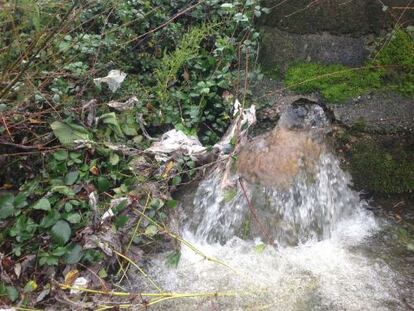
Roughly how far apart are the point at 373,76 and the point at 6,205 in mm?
2623

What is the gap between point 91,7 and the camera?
3.57 meters

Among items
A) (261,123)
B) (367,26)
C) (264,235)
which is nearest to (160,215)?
(264,235)

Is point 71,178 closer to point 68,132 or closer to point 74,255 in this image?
point 68,132

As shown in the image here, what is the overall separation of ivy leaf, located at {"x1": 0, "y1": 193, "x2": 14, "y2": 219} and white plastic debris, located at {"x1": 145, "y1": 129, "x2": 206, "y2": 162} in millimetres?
896

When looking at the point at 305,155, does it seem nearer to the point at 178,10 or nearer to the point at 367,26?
the point at 367,26

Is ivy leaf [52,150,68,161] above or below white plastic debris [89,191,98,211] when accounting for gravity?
above

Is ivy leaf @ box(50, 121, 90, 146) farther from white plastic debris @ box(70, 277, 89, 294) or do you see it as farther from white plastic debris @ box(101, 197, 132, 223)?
white plastic debris @ box(70, 277, 89, 294)

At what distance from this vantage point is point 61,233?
8.27ft

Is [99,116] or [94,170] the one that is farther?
[99,116]

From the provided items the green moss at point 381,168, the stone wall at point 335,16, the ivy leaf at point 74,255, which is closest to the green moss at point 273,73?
the stone wall at point 335,16

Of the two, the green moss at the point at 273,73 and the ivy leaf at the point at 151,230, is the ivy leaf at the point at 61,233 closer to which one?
the ivy leaf at the point at 151,230

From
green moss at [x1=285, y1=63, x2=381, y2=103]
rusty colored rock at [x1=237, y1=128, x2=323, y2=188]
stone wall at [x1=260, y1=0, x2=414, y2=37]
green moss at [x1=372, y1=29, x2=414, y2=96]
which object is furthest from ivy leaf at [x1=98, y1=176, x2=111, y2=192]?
green moss at [x1=372, y1=29, x2=414, y2=96]

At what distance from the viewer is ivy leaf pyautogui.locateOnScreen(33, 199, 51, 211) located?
100 inches

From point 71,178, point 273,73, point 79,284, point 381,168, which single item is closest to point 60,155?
point 71,178
